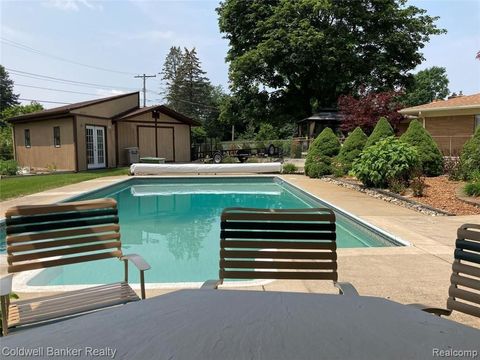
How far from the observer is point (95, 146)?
1955 cm

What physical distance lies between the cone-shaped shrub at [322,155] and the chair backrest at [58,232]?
13593mm

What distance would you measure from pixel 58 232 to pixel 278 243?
1.57 m

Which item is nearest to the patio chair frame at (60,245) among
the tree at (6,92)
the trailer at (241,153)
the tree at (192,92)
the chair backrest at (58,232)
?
the chair backrest at (58,232)

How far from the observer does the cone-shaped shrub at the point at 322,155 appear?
52.6 feet

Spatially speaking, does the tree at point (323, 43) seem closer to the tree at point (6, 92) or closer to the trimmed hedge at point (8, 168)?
the trimmed hedge at point (8, 168)

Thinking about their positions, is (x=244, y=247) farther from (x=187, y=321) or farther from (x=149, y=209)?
(x=149, y=209)

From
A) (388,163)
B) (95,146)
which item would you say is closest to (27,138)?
(95,146)

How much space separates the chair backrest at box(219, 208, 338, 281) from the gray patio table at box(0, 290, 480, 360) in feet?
3.17

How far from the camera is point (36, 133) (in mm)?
19781

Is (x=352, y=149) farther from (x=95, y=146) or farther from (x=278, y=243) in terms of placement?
(x=278, y=243)

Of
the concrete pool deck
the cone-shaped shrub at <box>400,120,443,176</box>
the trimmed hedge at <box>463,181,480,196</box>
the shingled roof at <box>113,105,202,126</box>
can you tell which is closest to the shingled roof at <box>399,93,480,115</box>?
the cone-shaped shrub at <box>400,120,443,176</box>

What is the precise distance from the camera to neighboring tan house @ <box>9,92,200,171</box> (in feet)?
60.0

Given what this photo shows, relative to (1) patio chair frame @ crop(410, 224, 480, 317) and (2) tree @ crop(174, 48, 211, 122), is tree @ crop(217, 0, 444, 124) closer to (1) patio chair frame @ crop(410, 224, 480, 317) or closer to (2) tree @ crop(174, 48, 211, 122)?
(2) tree @ crop(174, 48, 211, 122)

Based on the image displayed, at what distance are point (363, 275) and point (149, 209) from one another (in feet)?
25.1
